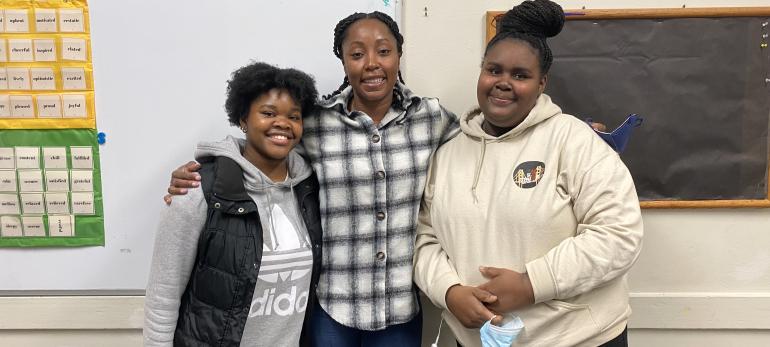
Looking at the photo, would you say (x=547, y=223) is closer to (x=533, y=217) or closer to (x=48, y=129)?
(x=533, y=217)

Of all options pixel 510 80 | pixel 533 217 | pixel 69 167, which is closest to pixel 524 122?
pixel 510 80

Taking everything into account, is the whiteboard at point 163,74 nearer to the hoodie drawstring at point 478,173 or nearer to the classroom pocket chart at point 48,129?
the classroom pocket chart at point 48,129

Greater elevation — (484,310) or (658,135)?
(658,135)

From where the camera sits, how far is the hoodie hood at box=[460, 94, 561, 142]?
4.04 feet

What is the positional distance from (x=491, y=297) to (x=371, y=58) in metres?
0.66

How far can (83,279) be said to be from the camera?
1750mm

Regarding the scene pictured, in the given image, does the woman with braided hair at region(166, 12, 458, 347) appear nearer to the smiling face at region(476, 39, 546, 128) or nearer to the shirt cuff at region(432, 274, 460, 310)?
the shirt cuff at region(432, 274, 460, 310)

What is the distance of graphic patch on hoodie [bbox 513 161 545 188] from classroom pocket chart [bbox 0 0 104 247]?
4.42ft

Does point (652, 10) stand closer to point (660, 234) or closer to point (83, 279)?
point (660, 234)

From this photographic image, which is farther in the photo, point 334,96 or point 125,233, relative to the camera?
point 125,233

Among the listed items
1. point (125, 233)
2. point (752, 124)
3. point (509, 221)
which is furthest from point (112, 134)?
point (752, 124)

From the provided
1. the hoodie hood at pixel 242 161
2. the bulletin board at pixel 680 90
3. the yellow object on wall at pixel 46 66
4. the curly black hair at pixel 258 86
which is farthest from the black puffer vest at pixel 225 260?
the bulletin board at pixel 680 90

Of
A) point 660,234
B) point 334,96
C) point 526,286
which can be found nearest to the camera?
point 526,286

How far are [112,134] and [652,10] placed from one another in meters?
1.77
